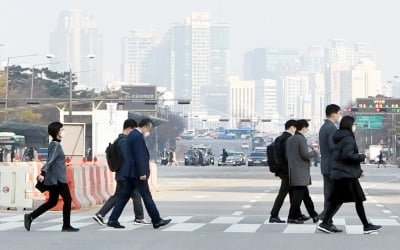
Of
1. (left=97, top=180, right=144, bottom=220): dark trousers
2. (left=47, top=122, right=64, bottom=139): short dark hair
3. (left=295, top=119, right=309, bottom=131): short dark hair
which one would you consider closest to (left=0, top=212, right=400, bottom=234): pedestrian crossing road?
(left=97, top=180, right=144, bottom=220): dark trousers

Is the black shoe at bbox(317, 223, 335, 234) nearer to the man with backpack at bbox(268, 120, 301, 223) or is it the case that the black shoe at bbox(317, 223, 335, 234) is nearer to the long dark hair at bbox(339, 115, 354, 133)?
the long dark hair at bbox(339, 115, 354, 133)

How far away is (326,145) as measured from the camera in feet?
76.7

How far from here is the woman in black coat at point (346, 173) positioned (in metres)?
21.8

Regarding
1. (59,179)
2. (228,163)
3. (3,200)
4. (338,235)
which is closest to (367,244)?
(338,235)

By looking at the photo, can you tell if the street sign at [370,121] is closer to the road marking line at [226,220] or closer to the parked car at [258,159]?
the parked car at [258,159]

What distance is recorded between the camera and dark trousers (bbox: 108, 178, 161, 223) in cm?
2320

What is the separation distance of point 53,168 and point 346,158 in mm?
4512

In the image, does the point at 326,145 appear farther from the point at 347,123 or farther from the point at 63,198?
the point at 63,198

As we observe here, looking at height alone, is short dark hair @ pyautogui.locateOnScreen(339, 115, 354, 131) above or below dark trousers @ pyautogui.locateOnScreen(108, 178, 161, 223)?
above

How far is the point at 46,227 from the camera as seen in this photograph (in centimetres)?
2389

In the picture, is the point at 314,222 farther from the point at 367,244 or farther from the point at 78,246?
the point at 78,246

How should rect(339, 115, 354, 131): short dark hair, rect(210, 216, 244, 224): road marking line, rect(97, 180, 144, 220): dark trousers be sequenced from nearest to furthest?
rect(339, 115, 354, 131): short dark hair → rect(97, 180, 144, 220): dark trousers → rect(210, 216, 244, 224): road marking line

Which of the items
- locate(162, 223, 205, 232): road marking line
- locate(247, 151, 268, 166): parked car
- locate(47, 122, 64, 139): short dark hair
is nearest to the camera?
locate(47, 122, 64, 139): short dark hair

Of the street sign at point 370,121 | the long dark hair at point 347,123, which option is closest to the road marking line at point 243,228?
the long dark hair at point 347,123
